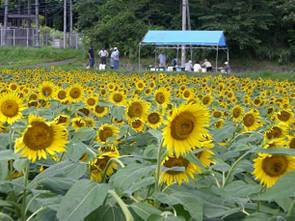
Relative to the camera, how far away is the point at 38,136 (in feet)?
5.27

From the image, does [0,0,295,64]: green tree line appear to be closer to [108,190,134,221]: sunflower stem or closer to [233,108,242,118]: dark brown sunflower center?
[233,108,242,118]: dark brown sunflower center

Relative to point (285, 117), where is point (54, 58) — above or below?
below

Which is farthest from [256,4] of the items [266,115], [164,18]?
[266,115]

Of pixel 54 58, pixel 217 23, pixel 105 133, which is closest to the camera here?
pixel 105 133

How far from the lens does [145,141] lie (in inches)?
106

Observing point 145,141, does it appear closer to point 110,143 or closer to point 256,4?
point 110,143

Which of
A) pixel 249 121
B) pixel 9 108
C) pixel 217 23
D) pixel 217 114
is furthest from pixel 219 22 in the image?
pixel 9 108

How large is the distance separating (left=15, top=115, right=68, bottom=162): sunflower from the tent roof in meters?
21.3

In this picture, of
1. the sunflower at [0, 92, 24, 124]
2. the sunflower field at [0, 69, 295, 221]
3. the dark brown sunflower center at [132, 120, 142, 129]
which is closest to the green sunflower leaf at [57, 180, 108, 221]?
the sunflower field at [0, 69, 295, 221]

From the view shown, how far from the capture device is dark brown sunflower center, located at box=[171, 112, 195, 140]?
4.80 feet

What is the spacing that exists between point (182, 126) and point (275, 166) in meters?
0.25

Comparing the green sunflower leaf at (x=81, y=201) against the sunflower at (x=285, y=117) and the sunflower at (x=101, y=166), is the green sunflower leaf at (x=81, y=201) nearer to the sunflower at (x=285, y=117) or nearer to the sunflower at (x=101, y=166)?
the sunflower at (x=101, y=166)

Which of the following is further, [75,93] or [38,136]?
[75,93]

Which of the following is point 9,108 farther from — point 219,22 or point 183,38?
point 219,22
